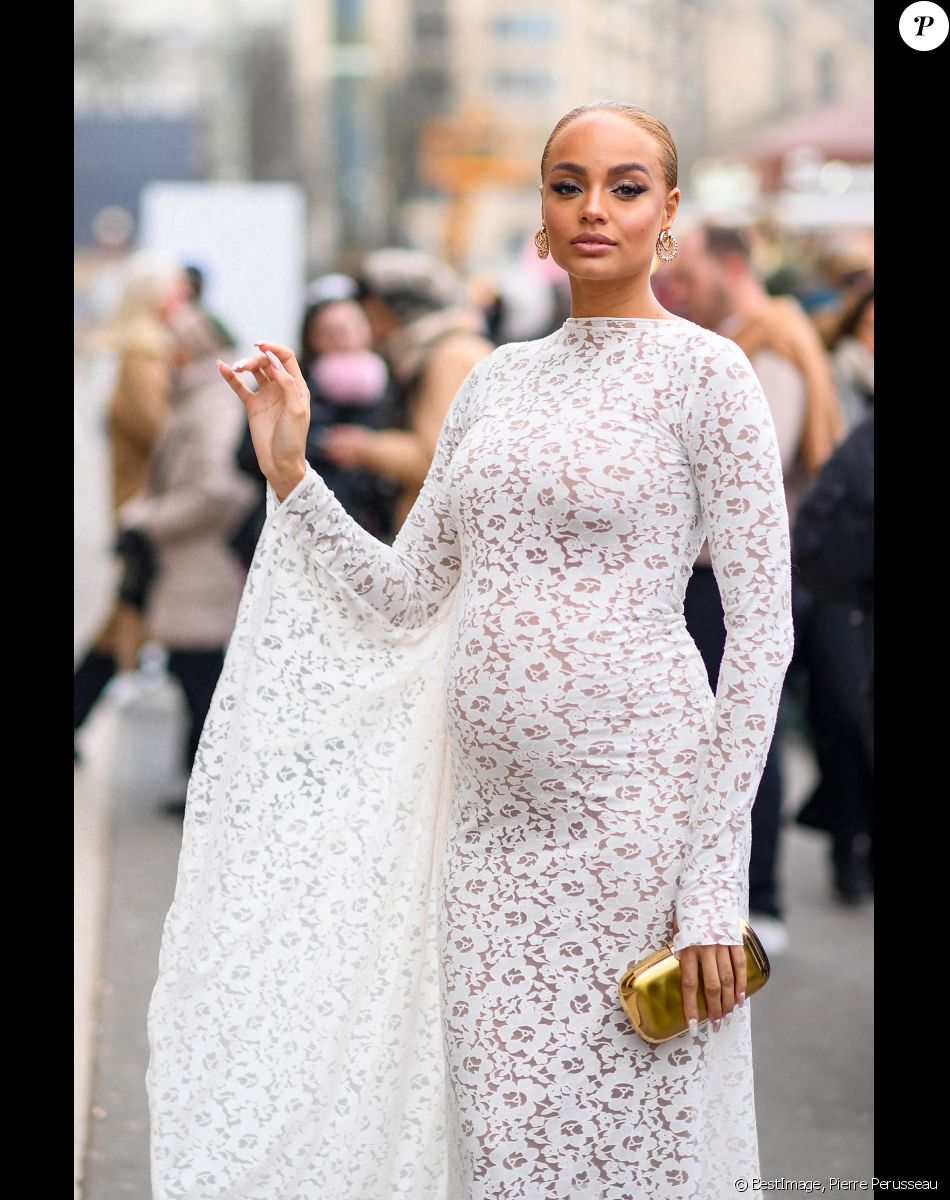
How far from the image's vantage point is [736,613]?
2.94 meters

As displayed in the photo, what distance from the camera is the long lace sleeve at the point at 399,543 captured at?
332cm

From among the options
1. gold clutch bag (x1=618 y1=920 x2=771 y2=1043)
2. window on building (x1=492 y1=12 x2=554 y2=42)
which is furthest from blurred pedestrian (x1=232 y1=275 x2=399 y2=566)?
window on building (x1=492 y1=12 x2=554 y2=42)

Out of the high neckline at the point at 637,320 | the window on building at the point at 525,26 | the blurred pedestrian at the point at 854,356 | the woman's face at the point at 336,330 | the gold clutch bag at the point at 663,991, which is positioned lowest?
the gold clutch bag at the point at 663,991

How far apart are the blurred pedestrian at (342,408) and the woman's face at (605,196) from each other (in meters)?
3.80

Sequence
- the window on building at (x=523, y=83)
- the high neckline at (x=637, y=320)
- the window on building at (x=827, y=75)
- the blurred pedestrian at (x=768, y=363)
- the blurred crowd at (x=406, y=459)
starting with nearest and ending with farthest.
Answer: the high neckline at (x=637, y=320)
the blurred crowd at (x=406, y=459)
the blurred pedestrian at (x=768, y=363)
the window on building at (x=827, y=75)
the window on building at (x=523, y=83)

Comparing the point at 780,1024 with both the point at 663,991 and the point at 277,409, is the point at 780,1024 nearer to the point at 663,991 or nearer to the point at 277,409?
the point at 663,991

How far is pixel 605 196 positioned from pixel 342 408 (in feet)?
15.1

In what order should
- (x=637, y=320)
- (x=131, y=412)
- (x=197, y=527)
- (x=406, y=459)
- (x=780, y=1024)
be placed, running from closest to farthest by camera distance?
(x=637, y=320), (x=780, y=1024), (x=406, y=459), (x=197, y=527), (x=131, y=412)

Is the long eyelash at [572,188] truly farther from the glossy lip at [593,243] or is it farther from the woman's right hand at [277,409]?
the woman's right hand at [277,409]

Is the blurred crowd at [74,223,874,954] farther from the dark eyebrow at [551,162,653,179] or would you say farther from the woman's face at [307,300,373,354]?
the dark eyebrow at [551,162,653,179]

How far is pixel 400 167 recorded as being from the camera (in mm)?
81438
